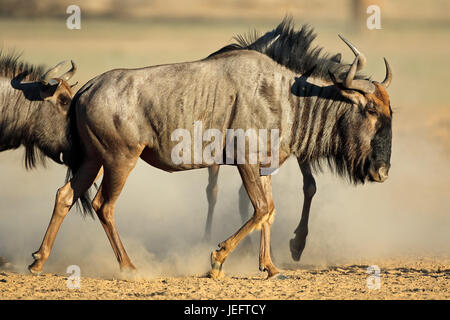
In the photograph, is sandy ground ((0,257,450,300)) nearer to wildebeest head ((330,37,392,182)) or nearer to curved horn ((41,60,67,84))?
wildebeest head ((330,37,392,182))

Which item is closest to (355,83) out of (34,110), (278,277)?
(278,277)

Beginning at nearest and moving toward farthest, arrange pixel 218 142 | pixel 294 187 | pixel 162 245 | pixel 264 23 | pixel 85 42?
pixel 218 142 → pixel 162 245 → pixel 294 187 → pixel 85 42 → pixel 264 23

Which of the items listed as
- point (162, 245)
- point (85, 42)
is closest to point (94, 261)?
point (162, 245)


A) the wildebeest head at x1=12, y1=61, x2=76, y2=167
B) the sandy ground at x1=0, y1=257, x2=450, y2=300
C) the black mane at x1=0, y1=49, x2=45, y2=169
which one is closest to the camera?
the sandy ground at x1=0, y1=257, x2=450, y2=300

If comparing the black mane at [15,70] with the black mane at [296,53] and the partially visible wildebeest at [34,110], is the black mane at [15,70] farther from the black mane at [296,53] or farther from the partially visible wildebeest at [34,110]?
the black mane at [296,53]

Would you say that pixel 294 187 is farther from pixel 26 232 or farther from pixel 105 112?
pixel 105 112

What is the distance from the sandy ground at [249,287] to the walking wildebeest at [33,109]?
133 centimetres

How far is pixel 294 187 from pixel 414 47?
22.4 meters

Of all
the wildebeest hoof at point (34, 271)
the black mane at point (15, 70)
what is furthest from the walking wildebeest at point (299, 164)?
the wildebeest hoof at point (34, 271)

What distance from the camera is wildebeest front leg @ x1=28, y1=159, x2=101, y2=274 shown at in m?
7.61

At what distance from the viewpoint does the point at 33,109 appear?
8359mm

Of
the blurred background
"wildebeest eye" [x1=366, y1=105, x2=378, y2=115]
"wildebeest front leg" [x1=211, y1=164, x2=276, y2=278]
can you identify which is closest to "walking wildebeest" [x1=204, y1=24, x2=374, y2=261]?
the blurred background

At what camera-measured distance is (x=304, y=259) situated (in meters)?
8.80

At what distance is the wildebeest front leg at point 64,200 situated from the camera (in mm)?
7613
